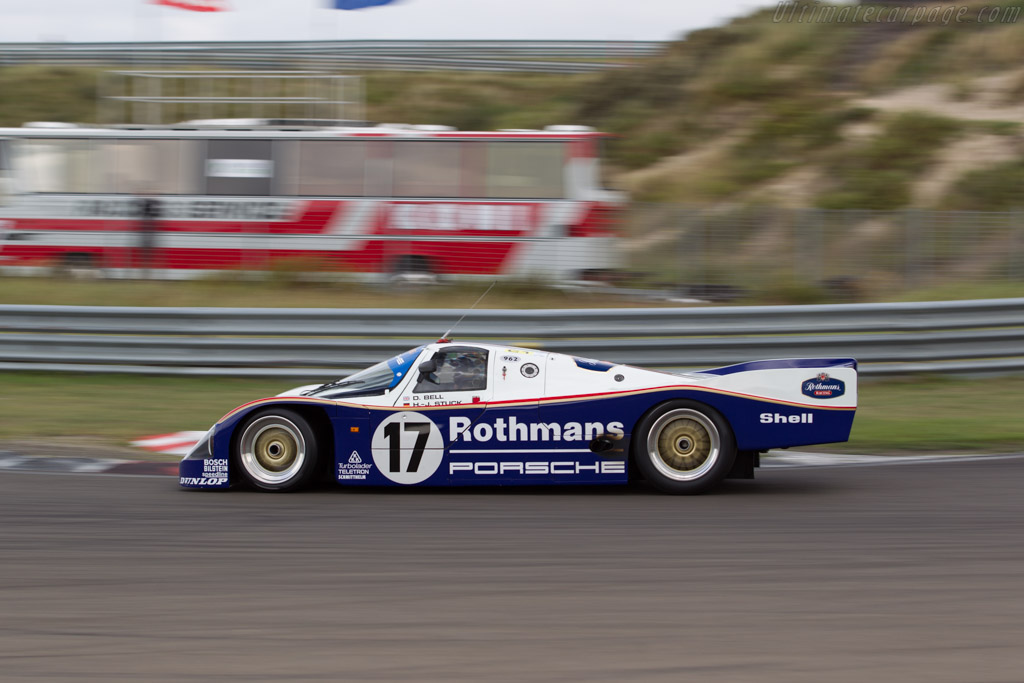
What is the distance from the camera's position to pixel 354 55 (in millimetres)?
36750

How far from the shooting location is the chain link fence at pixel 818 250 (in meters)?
15.9

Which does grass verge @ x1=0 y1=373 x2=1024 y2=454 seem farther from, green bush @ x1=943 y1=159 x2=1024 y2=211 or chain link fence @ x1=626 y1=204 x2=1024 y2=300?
green bush @ x1=943 y1=159 x2=1024 y2=211

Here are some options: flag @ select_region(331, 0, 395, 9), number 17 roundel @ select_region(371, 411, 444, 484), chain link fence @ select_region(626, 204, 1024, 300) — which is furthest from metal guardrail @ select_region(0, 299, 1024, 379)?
flag @ select_region(331, 0, 395, 9)

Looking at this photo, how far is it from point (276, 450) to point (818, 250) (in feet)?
37.1

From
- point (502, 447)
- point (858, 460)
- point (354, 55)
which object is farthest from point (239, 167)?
point (354, 55)

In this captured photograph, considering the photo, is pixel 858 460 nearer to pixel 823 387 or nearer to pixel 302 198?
pixel 823 387

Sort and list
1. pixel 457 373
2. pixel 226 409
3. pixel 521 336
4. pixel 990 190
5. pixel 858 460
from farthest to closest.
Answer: pixel 990 190, pixel 521 336, pixel 226 409, pixel 858 460, pixel 457 373

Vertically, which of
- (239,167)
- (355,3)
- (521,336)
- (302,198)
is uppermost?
(355,3)

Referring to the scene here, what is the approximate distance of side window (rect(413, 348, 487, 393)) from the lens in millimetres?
7129

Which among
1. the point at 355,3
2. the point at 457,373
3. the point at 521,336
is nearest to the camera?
the point at 457,373

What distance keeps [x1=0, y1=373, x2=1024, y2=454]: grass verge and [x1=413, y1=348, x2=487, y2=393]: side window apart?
11.2 ft

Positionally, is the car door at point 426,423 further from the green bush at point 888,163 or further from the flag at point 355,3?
the green bush at point 888,163

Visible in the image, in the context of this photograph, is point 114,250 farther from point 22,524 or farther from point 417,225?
point 22,524

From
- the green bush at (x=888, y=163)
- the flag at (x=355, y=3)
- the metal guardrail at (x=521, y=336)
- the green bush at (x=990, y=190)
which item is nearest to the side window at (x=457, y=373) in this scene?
the metal guardrail at (x=521, y=336)
